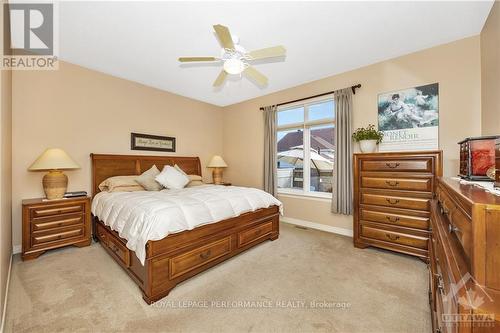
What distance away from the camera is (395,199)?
283 cm

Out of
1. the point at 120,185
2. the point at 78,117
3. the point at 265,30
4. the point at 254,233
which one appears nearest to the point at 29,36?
the point at 78,117

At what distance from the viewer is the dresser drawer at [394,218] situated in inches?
104

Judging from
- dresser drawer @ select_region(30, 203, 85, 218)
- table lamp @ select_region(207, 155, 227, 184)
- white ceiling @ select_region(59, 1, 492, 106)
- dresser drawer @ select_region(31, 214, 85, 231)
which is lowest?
dresser drawer @ select_region(31, 214, 85, 231)

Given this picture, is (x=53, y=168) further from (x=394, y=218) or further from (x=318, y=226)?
(x=394, y=218)

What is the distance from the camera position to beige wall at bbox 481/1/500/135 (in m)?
2.12

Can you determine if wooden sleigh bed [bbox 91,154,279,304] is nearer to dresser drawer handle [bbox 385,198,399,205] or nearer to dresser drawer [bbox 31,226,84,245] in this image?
dresser drawer [bbox 31,226,84,245]

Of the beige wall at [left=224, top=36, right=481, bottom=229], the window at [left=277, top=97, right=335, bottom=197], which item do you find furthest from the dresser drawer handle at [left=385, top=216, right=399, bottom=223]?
the window at [left=277, top=97, right=335, bottom=197]

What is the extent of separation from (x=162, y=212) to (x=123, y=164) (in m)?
2.46

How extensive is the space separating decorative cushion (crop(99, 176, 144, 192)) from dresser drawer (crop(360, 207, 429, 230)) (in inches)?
144

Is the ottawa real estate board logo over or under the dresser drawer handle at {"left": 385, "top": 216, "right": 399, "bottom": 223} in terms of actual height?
over

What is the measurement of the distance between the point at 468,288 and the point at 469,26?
3326mm

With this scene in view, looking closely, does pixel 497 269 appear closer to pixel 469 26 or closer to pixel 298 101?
pixel 469 26

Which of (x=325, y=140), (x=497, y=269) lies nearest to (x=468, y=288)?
(x=497, y=269)

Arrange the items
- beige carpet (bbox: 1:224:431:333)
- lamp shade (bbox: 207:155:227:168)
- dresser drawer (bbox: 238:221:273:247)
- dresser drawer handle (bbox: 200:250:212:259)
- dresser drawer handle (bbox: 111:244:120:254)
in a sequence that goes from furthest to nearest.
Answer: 1. lamp shade (bbox: 207:155:227:168)
2. dresser drawer (bbox: 238:221:273:247)
3. dresser drawer handle (bbox: 111:244:120:254)
4. dresser drawer handle (bbox: 200:250:212:259)
5. beige carpet (bbox: 1:224:431:333)
